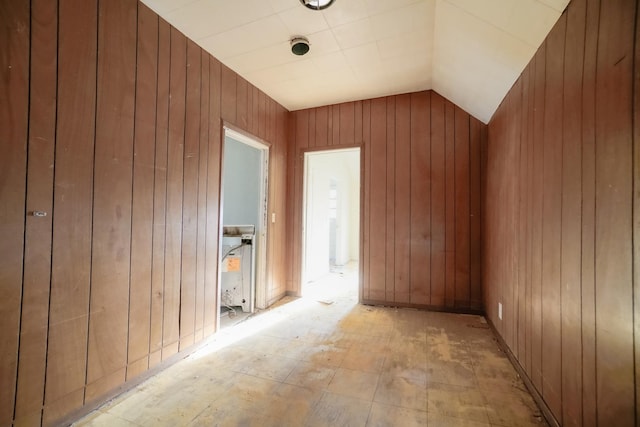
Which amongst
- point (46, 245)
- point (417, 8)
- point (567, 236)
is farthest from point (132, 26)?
point (567, 236)

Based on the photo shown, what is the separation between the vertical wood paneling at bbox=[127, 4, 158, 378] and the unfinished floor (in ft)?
1.14

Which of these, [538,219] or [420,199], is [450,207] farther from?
[538,219]

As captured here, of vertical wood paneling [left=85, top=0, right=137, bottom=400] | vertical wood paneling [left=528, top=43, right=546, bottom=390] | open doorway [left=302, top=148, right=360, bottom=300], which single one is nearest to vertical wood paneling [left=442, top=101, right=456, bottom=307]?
open doorway [left=302, top=148, right=360, bottom=300]

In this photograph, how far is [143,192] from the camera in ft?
6.33

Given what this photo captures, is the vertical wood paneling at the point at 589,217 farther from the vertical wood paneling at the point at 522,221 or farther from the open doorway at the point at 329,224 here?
the open doorway at the point at 329,224

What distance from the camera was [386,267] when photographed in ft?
11.5

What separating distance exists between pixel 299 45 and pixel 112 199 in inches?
75.2

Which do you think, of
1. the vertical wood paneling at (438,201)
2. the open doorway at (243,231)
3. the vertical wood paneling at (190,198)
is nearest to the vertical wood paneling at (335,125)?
the open doorway at (243,231)

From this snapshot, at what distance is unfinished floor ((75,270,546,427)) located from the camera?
5.16 feet

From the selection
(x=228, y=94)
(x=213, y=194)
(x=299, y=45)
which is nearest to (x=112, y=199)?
(x=213, y=194)

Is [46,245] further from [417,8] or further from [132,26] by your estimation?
[417,8]

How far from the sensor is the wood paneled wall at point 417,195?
3.22 meters

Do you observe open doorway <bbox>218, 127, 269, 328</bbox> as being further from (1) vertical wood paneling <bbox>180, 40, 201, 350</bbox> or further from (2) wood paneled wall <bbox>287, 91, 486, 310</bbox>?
(2) wood paneled wall <bbox>287, 91, 486, 310</bbox>

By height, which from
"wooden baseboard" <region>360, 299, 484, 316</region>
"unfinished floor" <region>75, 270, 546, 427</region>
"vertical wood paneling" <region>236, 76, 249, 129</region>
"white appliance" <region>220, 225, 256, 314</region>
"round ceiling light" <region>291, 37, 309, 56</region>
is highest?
"round ceiling light" <region>291, 37, 309, 56</region>
